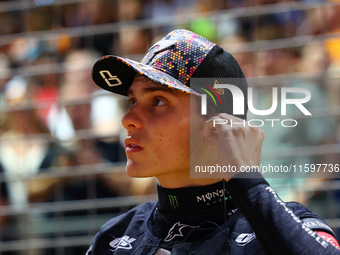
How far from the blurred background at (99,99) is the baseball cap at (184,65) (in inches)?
37.4

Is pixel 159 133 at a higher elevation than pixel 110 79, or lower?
lower

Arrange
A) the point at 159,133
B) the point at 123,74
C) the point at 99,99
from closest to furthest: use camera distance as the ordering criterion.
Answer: the point at 159,133
the point at 123,74
the point at 99,99

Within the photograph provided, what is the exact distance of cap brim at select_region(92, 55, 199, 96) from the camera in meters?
1.14

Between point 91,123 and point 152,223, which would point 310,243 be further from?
point 91,123

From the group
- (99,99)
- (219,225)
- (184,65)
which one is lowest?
(219,225)

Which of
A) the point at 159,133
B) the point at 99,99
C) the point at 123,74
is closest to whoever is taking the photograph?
the point at 159,133

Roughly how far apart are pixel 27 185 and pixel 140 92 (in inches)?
58.9

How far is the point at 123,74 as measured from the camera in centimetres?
130

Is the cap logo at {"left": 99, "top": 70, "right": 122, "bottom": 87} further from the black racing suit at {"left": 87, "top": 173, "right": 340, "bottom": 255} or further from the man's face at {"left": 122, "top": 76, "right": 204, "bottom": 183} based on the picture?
the black racing suit at {"left": 87, "top": 173, "right": 340, "bottom": 255}

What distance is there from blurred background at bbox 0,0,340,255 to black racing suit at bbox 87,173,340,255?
0.93 metres

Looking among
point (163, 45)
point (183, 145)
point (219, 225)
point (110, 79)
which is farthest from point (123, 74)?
point (219, 225)

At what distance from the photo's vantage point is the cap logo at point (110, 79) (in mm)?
1316

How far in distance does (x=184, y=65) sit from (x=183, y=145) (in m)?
0.25

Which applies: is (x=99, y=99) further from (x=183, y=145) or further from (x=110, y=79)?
(x=183, y=145)
